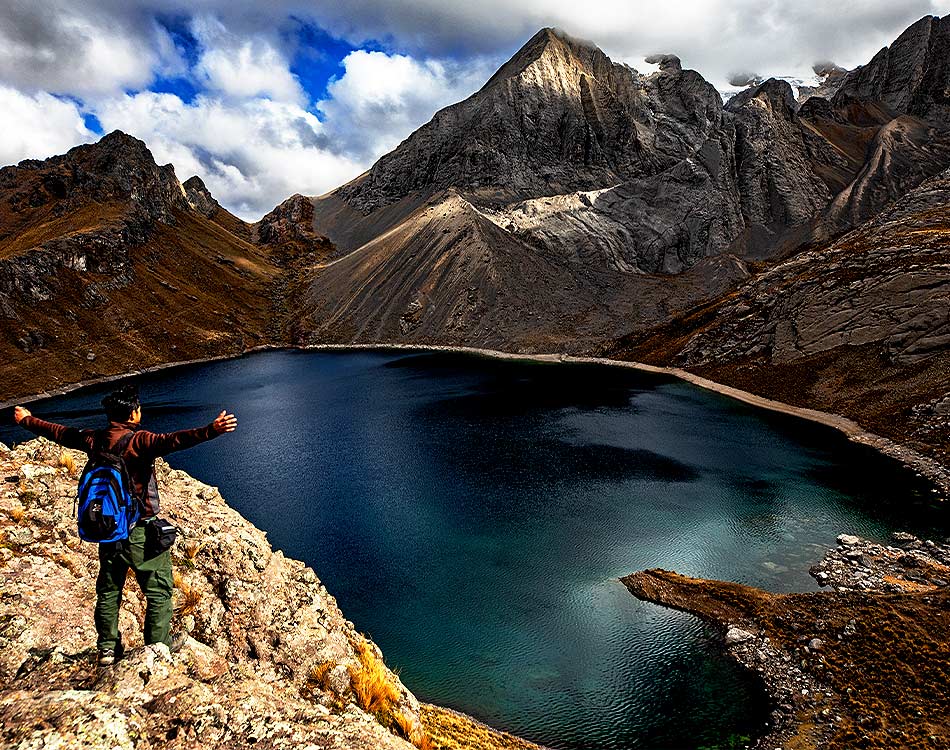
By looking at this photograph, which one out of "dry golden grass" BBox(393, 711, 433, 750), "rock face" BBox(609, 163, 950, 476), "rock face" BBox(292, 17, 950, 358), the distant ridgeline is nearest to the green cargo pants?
"dry golden grass" BBox(393, 711, 433, 750)

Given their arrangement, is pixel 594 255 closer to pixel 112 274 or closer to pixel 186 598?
pixel 112 274

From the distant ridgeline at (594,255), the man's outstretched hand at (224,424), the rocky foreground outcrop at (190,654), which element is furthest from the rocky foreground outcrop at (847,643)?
the distant ridgeline at (594,255)

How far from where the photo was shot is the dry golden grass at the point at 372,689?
10656mm

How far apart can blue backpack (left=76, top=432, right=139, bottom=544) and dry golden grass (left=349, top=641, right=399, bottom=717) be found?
17.3 feet

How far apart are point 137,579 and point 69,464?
10.5 metres

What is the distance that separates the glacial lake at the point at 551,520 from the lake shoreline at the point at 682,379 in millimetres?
1788

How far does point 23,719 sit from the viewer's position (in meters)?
6.74

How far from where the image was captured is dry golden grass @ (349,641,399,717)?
10.7m

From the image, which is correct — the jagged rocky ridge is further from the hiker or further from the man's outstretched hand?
the man's outstretched hand

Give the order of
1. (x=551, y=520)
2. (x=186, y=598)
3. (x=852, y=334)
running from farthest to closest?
1. (x=852, y=334)
2. (x=551, y=520)
3. (x=186, y=598)

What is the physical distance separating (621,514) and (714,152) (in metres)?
166

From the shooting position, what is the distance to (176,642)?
9656 mm

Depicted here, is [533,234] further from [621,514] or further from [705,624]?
[705,624]

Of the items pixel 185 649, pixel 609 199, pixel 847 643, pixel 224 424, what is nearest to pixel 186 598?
pixel 185 649
